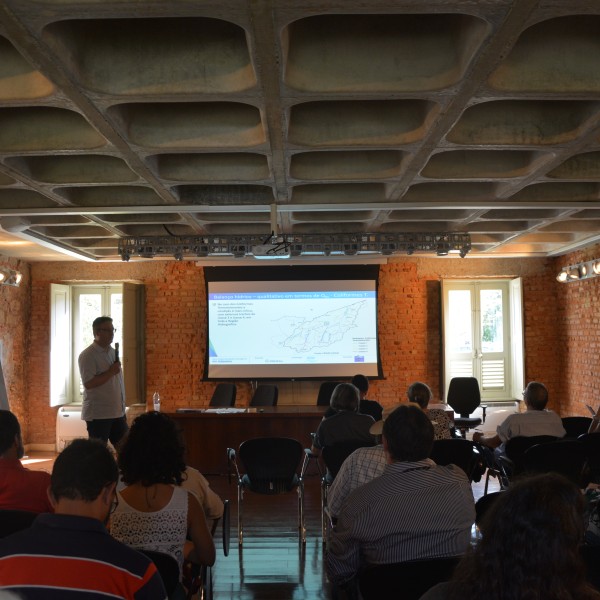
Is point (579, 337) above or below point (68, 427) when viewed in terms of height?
above

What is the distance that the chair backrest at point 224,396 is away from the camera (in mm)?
9234

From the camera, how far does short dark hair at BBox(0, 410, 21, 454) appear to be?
324cm

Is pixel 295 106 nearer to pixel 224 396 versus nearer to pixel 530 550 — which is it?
pixel 530 550

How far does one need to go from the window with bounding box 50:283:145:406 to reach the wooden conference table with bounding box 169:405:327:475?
232 cm

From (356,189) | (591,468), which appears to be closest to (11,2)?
(356,189)

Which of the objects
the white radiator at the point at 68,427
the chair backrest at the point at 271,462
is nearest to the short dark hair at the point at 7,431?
the chair backrest at the point at 271,462

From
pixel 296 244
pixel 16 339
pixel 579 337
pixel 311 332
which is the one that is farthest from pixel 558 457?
pixel 16 339

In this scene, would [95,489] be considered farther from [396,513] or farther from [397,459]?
[397,459]

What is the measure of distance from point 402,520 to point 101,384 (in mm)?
4278

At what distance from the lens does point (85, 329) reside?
1134 cm

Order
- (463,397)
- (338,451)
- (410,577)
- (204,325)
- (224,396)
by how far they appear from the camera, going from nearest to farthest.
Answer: (410,577)
(338,451)
(224,396)
(463,397)
(204,325)

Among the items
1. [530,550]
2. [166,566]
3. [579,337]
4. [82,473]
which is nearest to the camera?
[530,550]

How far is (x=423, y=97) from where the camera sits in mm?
3652

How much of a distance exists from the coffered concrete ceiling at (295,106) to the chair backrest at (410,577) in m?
2.12
